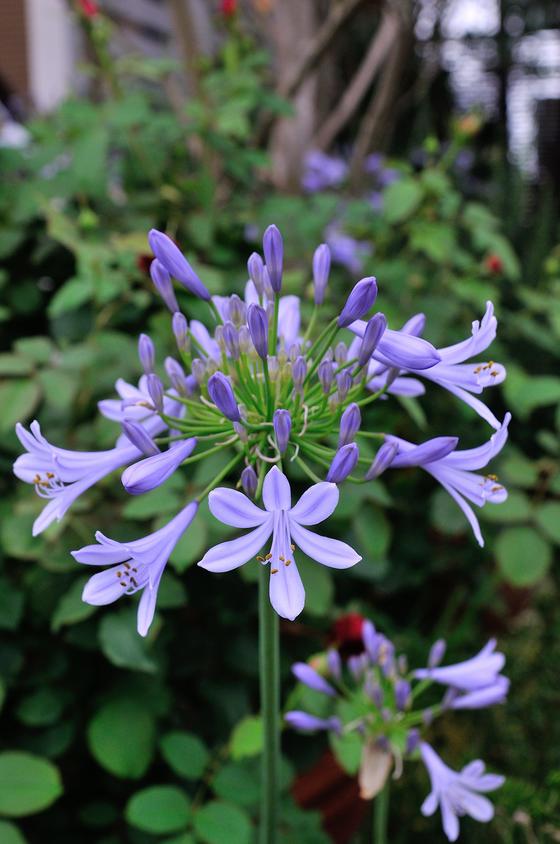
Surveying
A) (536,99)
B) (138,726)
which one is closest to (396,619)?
(138,726)

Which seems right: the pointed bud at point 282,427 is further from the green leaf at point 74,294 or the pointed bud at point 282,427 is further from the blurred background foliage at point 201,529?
the green leaf at point 74,294

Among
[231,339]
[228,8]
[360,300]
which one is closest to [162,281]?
[231,339]

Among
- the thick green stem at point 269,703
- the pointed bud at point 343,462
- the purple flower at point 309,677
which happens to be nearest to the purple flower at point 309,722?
the purple flower at point 309,677

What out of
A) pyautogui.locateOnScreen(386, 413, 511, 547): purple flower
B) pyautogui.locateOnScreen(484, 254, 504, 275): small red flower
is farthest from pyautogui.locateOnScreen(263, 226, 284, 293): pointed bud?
pyautogui.locateOnScreen(484, 254, 504, 275): small red flower

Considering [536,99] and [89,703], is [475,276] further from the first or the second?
[536,99]

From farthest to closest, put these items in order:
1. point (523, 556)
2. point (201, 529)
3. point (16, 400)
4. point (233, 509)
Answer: point (523, 556), point (16, 400), point (201, 529), point (233, 509)

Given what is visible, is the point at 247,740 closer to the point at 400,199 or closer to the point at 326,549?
the point at 326,549

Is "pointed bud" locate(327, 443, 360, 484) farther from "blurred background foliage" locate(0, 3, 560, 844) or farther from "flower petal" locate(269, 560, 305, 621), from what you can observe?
"blurred background foliage" locate(0, 3, 560, 844)
